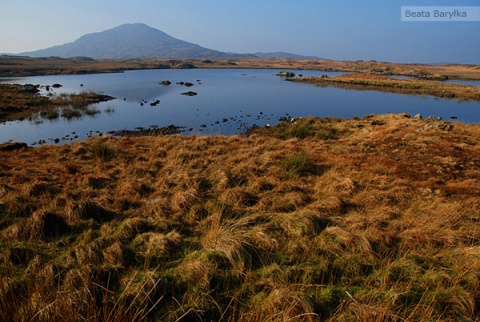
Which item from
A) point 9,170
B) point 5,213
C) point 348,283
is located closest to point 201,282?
point 348,283

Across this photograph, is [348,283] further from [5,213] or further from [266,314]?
[5,213]

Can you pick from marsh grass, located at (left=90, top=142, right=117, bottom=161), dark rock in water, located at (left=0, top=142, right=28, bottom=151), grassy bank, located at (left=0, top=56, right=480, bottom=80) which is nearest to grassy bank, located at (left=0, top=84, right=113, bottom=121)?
dark rock in water, located at (left=0, top=142, right=28, bottom=151)

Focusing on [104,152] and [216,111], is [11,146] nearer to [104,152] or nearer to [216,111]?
[104,152]

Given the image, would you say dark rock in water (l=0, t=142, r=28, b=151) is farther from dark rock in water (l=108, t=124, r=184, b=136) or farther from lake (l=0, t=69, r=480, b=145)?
dark rock in water (l=108, t=124, r=184, b=136)

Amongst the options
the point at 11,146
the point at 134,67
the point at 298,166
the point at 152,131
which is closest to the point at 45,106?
the point at 152,131

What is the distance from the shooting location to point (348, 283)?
387 centimetres

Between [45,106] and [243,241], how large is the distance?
36.3 meters

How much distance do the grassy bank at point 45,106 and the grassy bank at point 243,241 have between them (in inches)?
864

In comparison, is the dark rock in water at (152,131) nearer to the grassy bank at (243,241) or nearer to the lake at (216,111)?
the lake at (216,111)

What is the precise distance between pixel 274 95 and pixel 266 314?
4432cm

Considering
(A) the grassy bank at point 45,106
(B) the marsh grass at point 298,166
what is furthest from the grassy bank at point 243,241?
(A) the grassy bank at point 45,106

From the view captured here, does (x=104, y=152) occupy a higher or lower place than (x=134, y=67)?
lower

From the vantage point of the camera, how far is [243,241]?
454 cm

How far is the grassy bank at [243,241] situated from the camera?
10.7 feet
